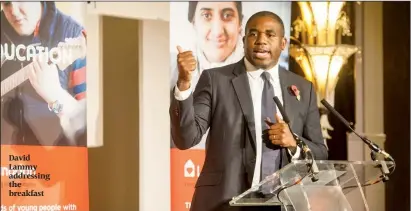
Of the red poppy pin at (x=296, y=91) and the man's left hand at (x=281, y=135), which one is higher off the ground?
the red poppy pin at (x=296, y=91)

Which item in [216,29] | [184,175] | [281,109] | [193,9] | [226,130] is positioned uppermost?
[193,9]

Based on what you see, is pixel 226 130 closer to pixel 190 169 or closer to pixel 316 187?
pixel 190 169

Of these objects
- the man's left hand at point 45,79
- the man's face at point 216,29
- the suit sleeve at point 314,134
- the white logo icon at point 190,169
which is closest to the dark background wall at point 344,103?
A: the suit sleeve at point 314,134

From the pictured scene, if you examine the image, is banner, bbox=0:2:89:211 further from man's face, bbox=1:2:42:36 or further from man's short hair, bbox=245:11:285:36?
man's short hair, bbox=245:11:285:36

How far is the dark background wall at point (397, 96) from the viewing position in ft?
13.2

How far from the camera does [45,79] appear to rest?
11.0 feet

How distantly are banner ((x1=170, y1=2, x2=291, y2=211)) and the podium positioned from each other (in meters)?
0.62

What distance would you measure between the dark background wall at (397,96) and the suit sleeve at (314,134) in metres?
0.73

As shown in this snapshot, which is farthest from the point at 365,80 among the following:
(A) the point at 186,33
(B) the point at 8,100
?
(B) the point at 8,100

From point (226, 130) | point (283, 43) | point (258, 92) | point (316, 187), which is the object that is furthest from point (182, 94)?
point (316, 187)

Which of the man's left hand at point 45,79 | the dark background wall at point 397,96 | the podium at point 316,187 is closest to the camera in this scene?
the podium at point 316,187

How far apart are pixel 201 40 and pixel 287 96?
0.53 m

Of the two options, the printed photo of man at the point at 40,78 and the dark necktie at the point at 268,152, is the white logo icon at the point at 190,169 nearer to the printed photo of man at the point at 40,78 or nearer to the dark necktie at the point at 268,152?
the dark necktie at the point at 268,152

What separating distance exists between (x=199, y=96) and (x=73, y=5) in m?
0.78
